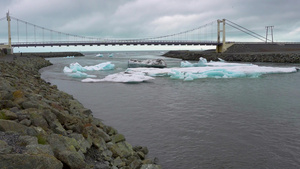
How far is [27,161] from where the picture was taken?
297cm

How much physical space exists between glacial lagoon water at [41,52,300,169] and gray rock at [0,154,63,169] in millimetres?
2916

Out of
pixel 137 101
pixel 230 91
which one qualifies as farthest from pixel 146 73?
pixel 137 101

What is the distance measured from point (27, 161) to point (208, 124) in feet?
20.0

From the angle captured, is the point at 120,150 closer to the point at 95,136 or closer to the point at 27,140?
the point at 95,136

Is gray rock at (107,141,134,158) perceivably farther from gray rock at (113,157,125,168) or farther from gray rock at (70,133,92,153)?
gray rock at (70,133,92,153)

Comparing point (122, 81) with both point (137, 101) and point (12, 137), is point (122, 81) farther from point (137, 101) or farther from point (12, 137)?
point (12, 137)

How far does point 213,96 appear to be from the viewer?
1308cm

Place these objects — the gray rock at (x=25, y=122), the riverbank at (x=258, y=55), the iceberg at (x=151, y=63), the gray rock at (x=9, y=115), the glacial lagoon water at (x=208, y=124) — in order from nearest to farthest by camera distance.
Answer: the gray rock at (x=25, y=122), the gray rock at (x=9, y=115), the glacial lagoon water at (x=208, y=124), the iceberg at (x=151, y=63), the riverbank at (x=258, y=55)

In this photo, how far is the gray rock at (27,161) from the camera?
288cm

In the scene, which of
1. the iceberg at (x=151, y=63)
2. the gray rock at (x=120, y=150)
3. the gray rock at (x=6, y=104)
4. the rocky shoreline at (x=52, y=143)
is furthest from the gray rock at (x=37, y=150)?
the iceberg at (x=151, y=63)

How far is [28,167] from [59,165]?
1.22 feet

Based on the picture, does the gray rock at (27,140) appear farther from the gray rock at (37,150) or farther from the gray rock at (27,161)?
the gray rock at (27,161)

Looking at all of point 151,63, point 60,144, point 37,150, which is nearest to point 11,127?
point 60,144

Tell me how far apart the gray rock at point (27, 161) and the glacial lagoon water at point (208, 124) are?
2.92 m
